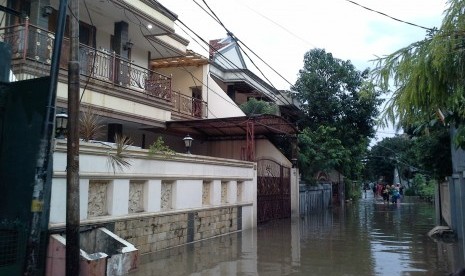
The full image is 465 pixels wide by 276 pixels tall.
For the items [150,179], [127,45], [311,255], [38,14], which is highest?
[127,45]

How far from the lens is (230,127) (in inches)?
705

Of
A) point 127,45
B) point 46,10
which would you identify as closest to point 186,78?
point 127,45

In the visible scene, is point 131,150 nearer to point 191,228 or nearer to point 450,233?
point 191,228

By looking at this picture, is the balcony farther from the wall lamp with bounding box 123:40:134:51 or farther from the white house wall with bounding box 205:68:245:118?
the wall lamp with bounding box 123:40:134:51

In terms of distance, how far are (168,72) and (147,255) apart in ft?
40.6

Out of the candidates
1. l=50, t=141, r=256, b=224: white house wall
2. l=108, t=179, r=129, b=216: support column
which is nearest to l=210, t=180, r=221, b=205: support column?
l=50, t=141, r=256, b=224: white house wall

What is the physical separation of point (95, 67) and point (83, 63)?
0.62 metres

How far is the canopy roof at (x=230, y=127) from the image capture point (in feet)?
54.2

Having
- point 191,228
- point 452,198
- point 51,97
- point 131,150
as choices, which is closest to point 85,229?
point 131,150

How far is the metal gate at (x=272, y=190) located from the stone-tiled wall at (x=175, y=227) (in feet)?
8.93

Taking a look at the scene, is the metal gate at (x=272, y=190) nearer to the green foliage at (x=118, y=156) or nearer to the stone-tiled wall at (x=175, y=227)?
the stone-tiled wall at (x=175, y=227)

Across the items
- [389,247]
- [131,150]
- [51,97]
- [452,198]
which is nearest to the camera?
[51,97]

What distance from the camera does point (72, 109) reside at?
6.94m

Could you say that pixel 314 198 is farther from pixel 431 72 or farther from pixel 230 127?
pixel 431 72
